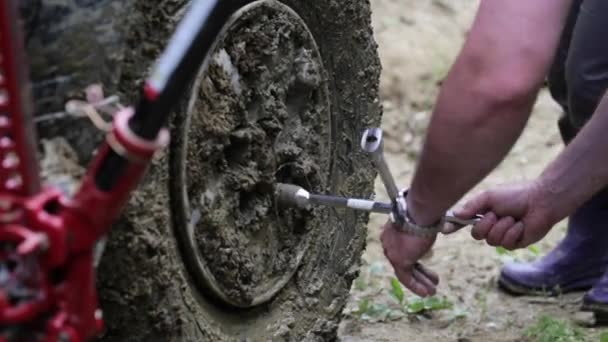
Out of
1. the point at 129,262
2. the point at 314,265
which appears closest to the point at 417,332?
the point at 314,265

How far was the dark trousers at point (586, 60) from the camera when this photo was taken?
8.70ft

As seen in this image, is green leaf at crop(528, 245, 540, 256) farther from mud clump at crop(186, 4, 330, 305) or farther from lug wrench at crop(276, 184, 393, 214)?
lug wrench at crop(276, 184, 393, 214)

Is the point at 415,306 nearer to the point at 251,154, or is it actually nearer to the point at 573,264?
the point at 573,264

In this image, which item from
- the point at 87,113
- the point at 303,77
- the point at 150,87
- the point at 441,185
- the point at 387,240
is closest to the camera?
the point at 150,87

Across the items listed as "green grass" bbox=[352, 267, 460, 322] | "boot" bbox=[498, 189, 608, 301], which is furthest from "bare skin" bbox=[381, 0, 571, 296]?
"boot" bbox=[498, 189, 608, 301]

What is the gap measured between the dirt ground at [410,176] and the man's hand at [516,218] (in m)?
0.80

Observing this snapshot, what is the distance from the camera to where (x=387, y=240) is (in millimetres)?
1836

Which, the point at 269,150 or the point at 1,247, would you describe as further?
the point at 269,150

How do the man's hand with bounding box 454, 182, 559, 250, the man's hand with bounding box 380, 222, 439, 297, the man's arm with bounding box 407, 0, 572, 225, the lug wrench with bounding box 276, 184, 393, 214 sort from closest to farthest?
the man's arm with bounding box 407, 0, 572, 225
the man's hand with bounding box 380, 222, 439, 297
the man's hand with bounding box 454, 182, 559, 250
the lug wrench with bounding box 276, 184, 393, 214

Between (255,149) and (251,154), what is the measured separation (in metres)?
0.01

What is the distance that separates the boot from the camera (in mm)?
2982

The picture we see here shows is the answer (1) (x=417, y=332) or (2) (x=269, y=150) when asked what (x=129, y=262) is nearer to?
(2) (x=269, y=150)

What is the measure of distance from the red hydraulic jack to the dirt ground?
1399mm

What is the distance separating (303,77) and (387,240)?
55 centimetres
